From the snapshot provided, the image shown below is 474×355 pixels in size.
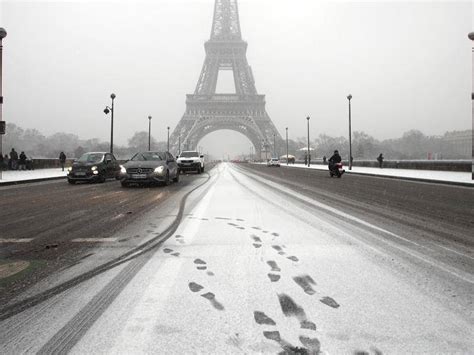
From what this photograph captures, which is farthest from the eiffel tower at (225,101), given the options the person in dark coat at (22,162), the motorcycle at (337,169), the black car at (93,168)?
the black car at (93,168)

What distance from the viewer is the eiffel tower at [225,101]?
87.2m

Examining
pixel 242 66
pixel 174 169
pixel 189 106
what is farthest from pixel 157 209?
pixel 242 66

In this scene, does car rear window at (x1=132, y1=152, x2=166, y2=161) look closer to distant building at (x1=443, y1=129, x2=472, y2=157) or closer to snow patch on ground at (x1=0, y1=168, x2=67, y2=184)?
snow patch on ground at (x1=0, y1=168, x2=67, y2=184)

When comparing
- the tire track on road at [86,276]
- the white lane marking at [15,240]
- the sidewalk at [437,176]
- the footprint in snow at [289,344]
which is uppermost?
the sidewalk at [437,176]

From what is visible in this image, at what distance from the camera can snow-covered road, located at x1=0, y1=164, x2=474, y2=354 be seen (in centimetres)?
207

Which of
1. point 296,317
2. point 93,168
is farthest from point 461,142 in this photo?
point 296,317

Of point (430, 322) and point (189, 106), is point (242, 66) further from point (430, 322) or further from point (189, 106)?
point (430, 322)

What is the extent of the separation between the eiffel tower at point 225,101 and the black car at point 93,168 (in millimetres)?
63074

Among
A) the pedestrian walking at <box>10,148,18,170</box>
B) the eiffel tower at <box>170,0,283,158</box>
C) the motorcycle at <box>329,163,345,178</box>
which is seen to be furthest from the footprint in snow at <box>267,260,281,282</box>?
the eiffel tower at <box>170,0,283,158</box>

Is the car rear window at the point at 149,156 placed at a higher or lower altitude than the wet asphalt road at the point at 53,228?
higher

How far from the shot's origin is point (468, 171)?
77.8 ft

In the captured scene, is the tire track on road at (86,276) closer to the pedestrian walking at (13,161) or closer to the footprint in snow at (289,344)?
the footprint in snow at (289,344)

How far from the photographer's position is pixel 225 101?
296 ft

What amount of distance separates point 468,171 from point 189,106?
71206 mm
